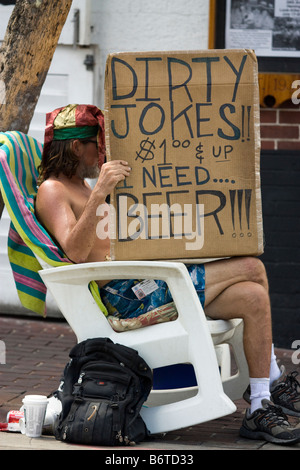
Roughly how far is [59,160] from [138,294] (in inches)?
29.3

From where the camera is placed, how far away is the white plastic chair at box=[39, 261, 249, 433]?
11.9 feet

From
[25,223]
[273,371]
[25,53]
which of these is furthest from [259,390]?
[25,53]

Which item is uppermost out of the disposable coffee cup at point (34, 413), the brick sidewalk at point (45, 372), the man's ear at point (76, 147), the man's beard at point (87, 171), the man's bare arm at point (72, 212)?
the man's ear at point (76, 147)

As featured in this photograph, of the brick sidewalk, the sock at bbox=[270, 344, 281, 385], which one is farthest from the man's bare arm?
the sock at bbox=[270, 344, 281, 385]

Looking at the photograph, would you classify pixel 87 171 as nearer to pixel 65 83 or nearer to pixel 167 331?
pixel 167 331

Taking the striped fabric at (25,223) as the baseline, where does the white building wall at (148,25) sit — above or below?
above

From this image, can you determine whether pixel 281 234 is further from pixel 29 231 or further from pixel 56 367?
pixel 29 231

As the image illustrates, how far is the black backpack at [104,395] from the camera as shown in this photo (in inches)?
139

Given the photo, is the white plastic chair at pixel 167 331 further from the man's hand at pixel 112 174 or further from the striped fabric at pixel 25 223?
the man's hand at pixel 112 174

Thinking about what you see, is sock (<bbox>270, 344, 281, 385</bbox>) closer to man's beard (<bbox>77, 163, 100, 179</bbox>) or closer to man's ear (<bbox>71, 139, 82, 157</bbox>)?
man's beard (<bbox>77, 163, 100, 179</bbox>)

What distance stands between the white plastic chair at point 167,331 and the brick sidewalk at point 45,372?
0.15m

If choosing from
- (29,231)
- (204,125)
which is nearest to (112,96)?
(204,125)

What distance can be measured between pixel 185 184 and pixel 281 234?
2.72 meters

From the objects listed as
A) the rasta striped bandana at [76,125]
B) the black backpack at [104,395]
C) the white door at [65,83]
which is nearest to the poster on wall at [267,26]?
the white door at [65,83]
